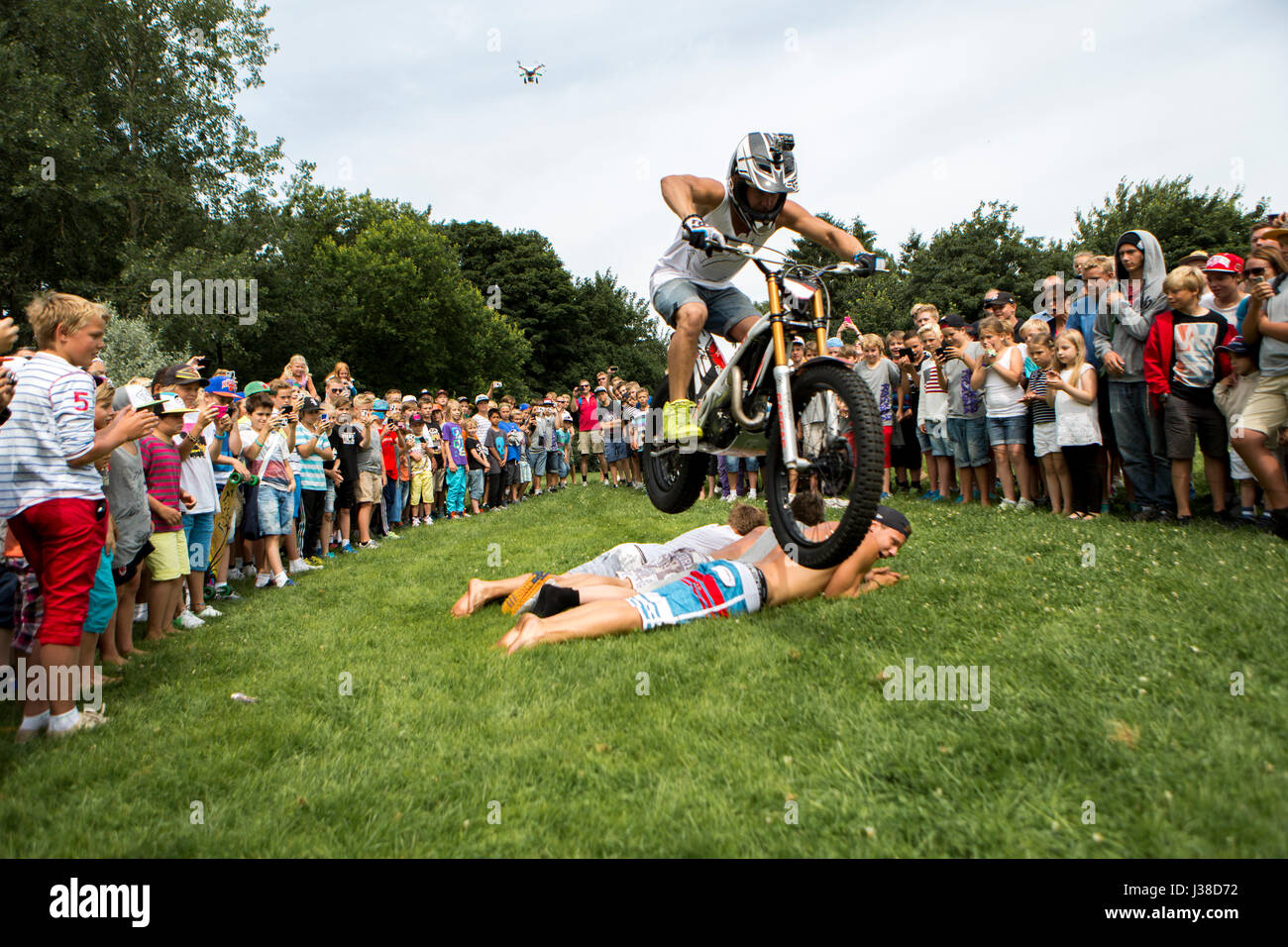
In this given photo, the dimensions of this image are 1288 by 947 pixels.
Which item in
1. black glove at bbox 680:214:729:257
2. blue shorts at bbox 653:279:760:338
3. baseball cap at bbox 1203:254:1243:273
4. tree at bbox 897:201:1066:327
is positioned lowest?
blue shorts at bbox 653:279:760:338

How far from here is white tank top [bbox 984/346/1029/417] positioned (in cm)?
870

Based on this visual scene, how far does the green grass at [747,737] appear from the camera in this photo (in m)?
2.80

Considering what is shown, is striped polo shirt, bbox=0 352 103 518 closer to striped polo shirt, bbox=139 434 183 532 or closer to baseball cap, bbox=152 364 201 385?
striped polo shirt, bbox=139 434 183 532

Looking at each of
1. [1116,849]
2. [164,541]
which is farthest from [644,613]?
[164,541]

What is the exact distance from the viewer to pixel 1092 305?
8.06 metres

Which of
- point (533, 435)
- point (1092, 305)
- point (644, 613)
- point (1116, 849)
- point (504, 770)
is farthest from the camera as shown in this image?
point (533, 435)

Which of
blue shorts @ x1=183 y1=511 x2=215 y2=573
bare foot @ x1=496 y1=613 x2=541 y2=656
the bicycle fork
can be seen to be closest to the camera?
the bicycle fork

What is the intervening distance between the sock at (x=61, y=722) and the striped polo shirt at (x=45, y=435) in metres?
1.11

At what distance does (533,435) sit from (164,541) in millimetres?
12325

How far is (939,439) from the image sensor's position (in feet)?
33.0

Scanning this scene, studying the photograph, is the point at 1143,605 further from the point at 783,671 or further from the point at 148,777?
the point at 148,777

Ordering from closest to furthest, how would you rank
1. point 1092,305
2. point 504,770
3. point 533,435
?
point 504,770 < point 1092,305 < point 533,435

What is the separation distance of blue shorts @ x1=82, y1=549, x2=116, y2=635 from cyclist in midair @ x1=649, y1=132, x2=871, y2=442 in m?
3.78

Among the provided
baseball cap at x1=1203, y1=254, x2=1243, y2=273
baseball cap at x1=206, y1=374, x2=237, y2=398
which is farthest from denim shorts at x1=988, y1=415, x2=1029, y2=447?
baseball cap at x1=206, y1=374, x2=237, y2=398
